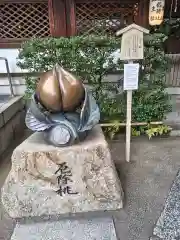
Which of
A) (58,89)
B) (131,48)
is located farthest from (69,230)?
(131,48)

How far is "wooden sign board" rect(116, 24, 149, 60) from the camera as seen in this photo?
8.72 feet

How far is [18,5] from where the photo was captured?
4184 mm

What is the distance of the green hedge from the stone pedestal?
6.06ft

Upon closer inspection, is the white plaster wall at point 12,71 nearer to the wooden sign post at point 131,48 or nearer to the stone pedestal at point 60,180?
the wooden sign post at point 131,48

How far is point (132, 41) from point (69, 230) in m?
2.04

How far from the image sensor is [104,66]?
384cm

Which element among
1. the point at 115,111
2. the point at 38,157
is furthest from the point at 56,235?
the point at 115,111

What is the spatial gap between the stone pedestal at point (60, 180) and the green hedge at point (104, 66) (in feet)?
6.06

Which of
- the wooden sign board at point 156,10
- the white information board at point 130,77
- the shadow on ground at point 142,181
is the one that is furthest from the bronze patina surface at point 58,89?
the wooden sign board at point 156,10

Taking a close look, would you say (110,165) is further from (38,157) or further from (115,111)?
(115,111)

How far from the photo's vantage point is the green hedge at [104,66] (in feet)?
11.9

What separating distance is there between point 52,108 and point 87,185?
0.73m

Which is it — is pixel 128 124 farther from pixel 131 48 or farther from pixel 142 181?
pixel 131 48

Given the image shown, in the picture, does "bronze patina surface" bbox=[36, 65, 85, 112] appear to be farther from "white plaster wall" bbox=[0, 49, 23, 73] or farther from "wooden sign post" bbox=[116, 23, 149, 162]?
"white plaster wall" bbox=[0, 49, 23, 73]
